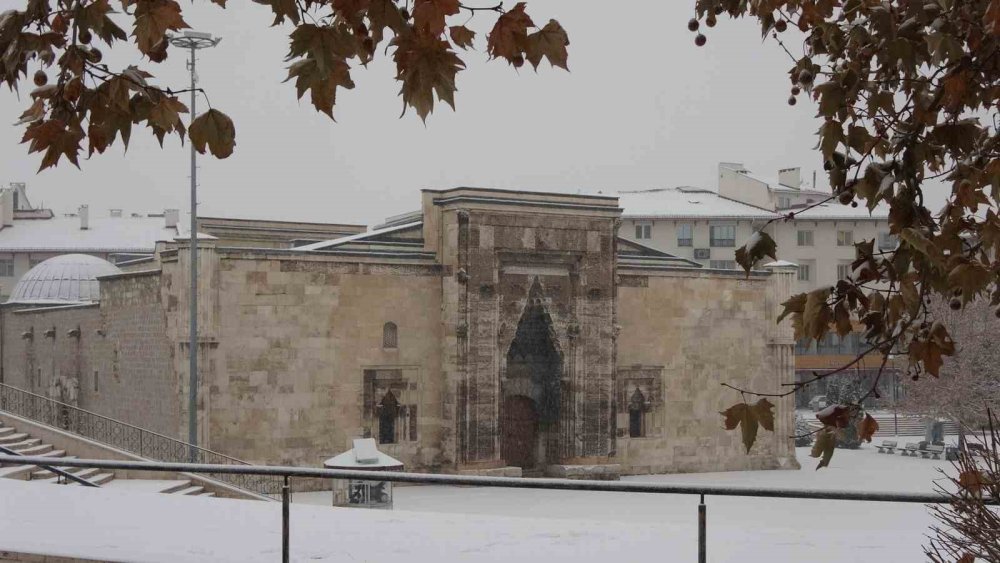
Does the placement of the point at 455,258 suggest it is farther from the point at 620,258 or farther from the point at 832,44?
the point at 832,44

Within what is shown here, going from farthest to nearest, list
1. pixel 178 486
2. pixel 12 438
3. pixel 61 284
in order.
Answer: pixel 61 284 → pixel 12 438 → pixel 178 486

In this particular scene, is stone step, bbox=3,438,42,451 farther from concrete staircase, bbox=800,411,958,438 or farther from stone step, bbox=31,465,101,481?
concrete staircase, bbox=800,411,958,438

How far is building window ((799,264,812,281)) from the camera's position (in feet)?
213

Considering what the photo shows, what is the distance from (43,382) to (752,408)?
36633 millimetres

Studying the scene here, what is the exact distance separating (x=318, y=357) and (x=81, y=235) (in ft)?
164

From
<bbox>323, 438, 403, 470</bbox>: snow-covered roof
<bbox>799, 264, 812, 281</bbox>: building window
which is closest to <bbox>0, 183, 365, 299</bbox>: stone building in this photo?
<bbox>799, 264, 812, 281</bbox>: building window

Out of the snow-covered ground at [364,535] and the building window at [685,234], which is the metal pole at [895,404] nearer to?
the building window at [685,234]

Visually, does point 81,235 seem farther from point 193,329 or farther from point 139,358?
point 193,329

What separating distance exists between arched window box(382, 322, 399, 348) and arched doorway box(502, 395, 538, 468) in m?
3.48

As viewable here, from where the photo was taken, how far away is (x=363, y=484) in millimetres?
20938

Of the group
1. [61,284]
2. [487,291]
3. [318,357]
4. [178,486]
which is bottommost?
[178,486]

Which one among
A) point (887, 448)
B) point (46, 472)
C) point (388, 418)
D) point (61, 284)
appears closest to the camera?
point (46, 472)

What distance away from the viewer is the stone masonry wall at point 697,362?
108 feet

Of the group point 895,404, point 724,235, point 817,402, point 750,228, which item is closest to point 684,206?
point 724,235
